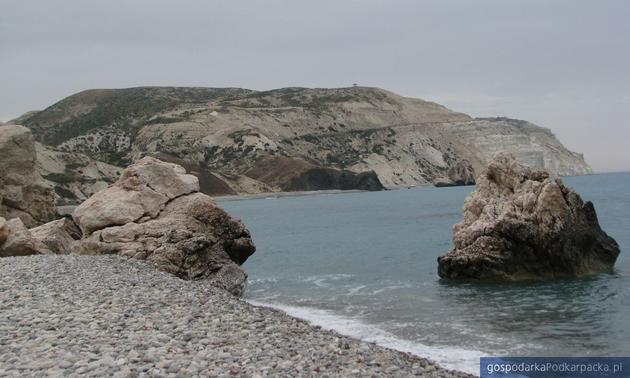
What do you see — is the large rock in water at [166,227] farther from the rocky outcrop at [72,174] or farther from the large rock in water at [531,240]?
the rocky outcrop at [72,174]

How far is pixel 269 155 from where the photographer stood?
6969 inches

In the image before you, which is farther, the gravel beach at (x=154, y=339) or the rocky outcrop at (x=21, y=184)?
the rocky outcrop at (x=21, y=184)

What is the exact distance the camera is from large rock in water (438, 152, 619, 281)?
26.5 m

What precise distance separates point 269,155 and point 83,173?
63.3 metres

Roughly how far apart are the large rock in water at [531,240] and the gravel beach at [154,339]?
13453 millimetres

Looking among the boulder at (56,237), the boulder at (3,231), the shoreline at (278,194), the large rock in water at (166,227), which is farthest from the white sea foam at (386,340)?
the shoreline at (278,194)

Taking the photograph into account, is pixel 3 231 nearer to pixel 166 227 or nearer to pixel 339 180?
pixel 166 227

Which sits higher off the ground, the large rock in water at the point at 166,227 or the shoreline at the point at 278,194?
the large rock in water at the point at 166,227

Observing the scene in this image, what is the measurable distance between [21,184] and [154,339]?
27725 mm

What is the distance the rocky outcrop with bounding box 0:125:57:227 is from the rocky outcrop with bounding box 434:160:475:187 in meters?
157

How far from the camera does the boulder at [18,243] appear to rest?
82.8 feet

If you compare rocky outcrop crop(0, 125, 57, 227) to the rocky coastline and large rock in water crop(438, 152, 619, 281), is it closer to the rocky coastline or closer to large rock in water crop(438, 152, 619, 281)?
the rocky coastline

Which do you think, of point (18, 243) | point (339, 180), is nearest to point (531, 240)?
point (18, 243)

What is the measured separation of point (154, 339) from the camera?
10.9 m
